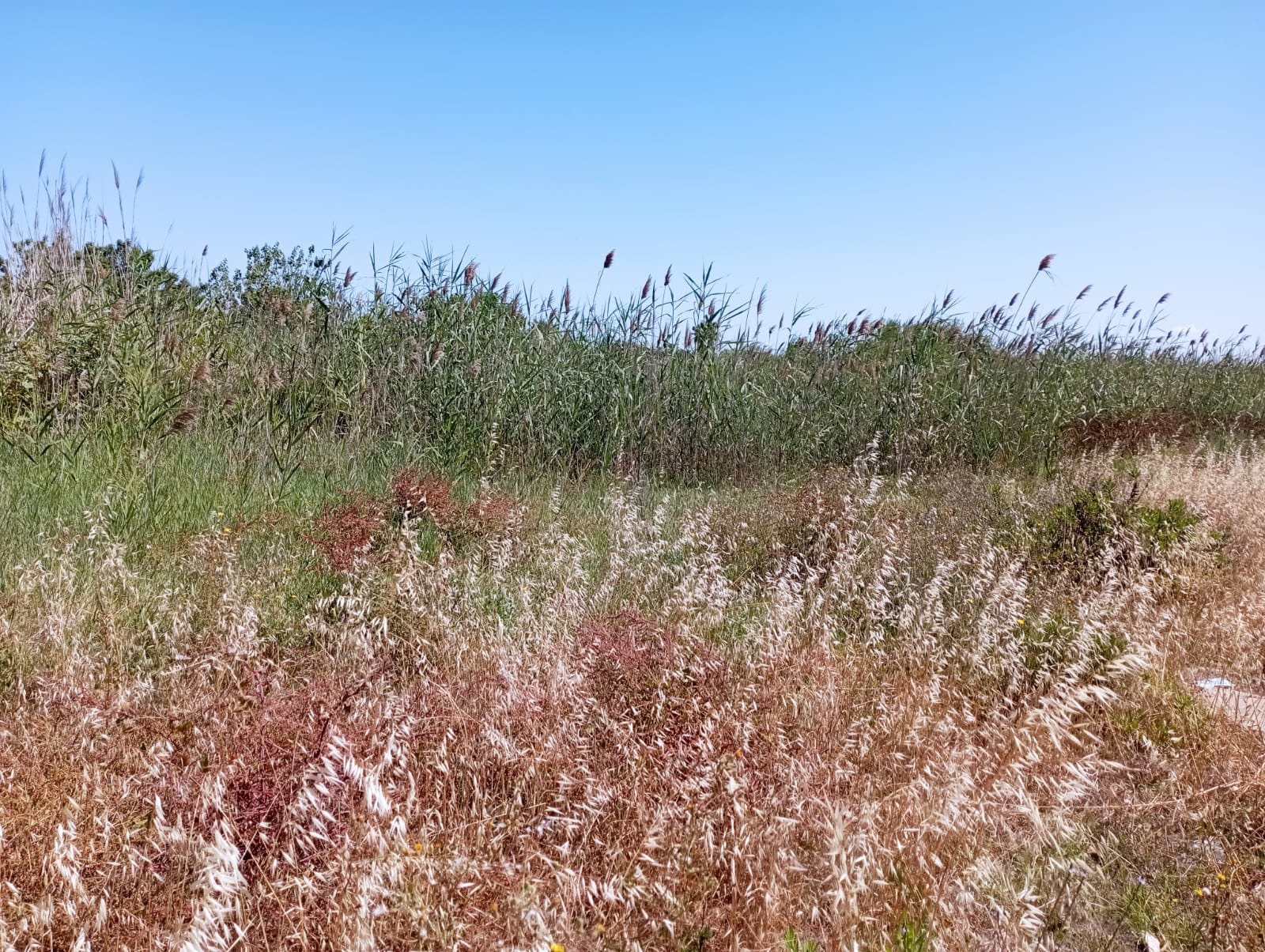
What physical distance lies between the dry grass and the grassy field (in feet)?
0.05

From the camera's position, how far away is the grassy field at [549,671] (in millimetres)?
1910

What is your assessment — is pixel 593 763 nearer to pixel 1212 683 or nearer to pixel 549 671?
pixel 549 671

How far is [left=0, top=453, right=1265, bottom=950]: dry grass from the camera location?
1851mm

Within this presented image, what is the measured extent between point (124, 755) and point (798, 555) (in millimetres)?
3035

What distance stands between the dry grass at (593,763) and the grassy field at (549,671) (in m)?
0.02

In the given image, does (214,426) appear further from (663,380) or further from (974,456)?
(974,456)

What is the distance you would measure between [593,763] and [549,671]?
1.18 ft

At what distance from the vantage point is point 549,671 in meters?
2.59

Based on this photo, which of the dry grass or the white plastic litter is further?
the white plastic litter

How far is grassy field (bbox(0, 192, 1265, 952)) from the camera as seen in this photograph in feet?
6.27

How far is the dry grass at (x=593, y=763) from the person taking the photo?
72.9 inches

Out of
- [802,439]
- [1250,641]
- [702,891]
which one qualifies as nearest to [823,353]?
[802,439]

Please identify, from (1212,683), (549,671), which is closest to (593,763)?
(549,671)

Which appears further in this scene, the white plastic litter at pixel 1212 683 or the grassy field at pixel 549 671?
the white plastic litter at pixel 1212 683
